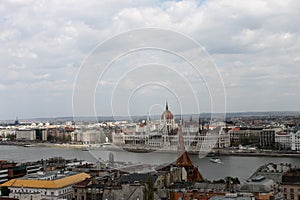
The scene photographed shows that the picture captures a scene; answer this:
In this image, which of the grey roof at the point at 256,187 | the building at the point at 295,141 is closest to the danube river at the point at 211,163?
the grey roof at the point at 256,187

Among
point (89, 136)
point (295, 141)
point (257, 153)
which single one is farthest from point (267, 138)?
point (89, 136)

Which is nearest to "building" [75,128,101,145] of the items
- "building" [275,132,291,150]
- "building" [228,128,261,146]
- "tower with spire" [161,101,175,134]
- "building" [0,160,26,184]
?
"tower with spire" [161,101,175,134]

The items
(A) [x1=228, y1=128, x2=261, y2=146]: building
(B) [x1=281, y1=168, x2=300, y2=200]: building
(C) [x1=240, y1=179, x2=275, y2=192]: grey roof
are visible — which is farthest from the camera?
(A) [x1=228, y1=128, x2=261, y2=146]: building

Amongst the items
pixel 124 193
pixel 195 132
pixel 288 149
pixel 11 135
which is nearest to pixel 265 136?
pixel 288 149

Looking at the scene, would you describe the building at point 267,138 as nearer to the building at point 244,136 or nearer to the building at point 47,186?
the building at point 244,136

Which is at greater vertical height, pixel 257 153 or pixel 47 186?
pixel 47 186

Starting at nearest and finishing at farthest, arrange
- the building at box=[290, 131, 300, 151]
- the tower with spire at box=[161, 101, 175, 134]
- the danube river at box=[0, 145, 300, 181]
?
the danube river at box=[0, 145, 300, 181], the tower with spire at box=[161, 101, 175, 134], the building at box=[290, 131, 300, 151]

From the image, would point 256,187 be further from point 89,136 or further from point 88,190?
point 89,136

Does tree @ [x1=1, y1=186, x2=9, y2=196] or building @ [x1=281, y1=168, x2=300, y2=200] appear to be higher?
building @ [x1=281, y1=168, x2=300, y2=200]

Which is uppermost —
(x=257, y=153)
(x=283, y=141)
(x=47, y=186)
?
(x=47, y=186)

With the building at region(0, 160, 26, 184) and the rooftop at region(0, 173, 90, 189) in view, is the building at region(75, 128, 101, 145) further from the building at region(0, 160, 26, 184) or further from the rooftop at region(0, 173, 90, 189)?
the rooftop at region(0, 173, 90, 189)

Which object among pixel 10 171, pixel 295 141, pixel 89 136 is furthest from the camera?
pixel 89 136
